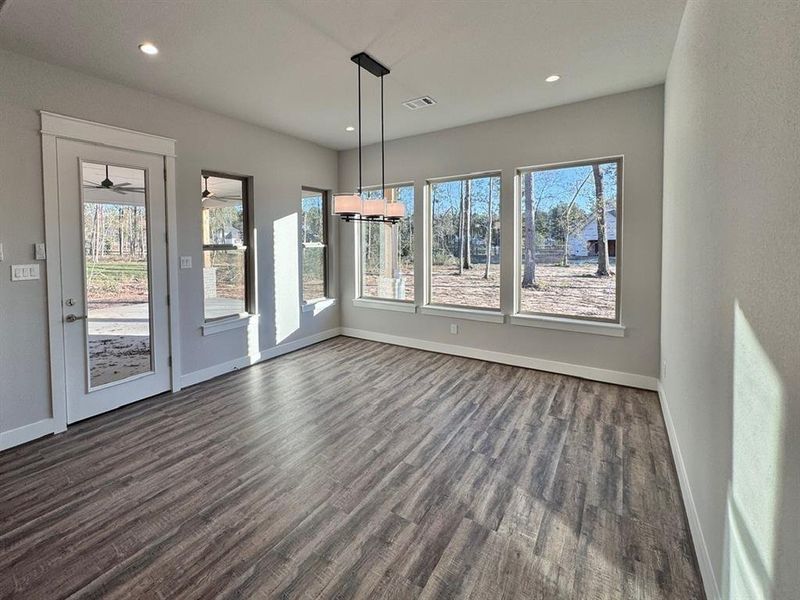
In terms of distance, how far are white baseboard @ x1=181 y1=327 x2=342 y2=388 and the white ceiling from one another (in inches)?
115

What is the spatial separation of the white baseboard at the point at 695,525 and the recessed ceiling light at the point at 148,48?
4585mm

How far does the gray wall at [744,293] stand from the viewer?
0.95m

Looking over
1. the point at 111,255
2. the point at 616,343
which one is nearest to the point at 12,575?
the point at 111,255

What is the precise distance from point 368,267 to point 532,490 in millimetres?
4456

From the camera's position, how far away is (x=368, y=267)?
627 centimetres

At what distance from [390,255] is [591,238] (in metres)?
2.84

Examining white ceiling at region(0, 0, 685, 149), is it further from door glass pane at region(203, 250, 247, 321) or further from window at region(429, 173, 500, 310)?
door glass pane at region(203, 250, 247, 321)

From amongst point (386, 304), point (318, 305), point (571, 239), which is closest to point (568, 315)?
point (571, 239)

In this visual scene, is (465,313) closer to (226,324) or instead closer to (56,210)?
(226,324)

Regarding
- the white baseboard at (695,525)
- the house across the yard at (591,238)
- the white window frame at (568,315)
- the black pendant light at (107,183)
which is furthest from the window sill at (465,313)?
the black pendant light at (107,183)

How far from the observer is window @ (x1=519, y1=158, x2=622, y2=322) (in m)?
4.20

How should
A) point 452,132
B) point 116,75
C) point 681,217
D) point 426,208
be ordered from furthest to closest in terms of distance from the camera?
point 426,208, point 452,132, point 116,75, point 681,217

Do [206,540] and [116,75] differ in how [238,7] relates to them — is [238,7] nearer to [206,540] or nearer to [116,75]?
[116,75]

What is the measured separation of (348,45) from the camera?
293 centimetres
